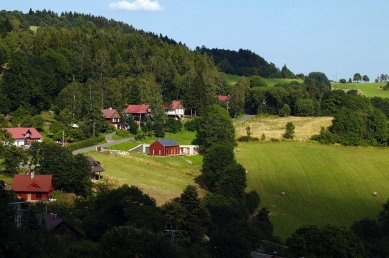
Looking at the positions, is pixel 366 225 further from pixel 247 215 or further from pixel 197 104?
pixel 197 104

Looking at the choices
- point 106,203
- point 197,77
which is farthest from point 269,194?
point 197,77

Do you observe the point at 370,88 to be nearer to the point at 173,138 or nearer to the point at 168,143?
the point at 173,138

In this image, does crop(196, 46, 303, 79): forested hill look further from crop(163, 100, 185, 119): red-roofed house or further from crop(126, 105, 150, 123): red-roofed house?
crop(126, 105, 150, 123): red-roofed house

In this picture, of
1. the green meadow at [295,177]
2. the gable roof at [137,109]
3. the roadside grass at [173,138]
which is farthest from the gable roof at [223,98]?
the green meadow at [295,177]

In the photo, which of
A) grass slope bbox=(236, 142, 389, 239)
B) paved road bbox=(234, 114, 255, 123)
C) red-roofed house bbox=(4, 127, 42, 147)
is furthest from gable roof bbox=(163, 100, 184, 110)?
red-roofed house bbox=(4, 127, 42, 147)

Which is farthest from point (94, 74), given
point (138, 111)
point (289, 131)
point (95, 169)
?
point (95, 169)
